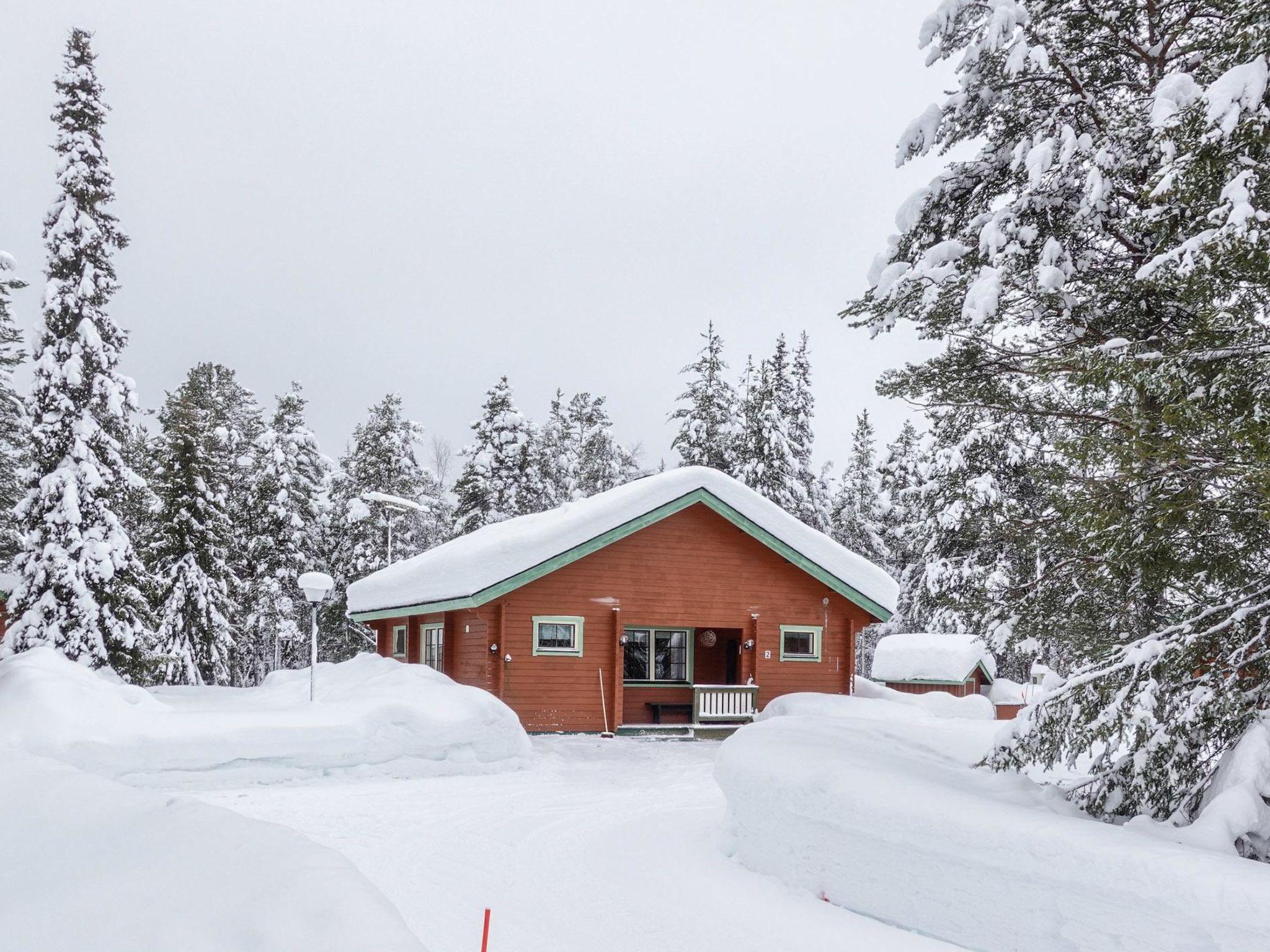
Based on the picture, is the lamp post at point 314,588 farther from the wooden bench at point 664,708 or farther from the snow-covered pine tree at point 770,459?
the snow-covered pine tree at point 770,459

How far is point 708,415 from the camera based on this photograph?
39.9 metres

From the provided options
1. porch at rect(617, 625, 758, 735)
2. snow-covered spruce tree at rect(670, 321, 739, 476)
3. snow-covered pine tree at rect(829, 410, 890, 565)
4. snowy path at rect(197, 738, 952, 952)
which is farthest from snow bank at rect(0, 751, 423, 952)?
snow-covered pine tree at rect(829, 410, 890, 565)

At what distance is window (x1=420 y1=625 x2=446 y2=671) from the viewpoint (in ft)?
68.9

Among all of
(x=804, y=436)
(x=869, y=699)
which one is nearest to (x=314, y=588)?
(x=869, y=699)

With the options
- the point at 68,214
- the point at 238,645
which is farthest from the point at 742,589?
the point at 238,645

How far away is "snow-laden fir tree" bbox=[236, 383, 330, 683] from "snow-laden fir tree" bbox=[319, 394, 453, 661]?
0.91 m

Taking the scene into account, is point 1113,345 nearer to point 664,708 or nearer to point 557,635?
point 557,635

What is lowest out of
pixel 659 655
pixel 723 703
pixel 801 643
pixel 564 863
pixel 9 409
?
pixel 564 863

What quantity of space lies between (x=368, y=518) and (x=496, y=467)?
16.5 feet

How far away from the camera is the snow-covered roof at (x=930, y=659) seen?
31422mm

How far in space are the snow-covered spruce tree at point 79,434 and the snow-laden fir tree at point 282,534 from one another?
13.1 meters

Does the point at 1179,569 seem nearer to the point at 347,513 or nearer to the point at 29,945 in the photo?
the point at 29,945

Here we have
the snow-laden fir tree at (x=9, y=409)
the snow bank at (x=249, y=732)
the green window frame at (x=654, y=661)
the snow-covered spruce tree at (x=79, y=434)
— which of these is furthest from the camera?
the snow-laden fir tree at (x=9, y=409)

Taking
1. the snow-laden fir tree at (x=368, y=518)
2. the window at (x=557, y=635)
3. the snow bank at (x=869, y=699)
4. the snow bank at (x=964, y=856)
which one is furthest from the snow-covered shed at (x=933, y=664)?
the snow bank at (x=964, y=856)
